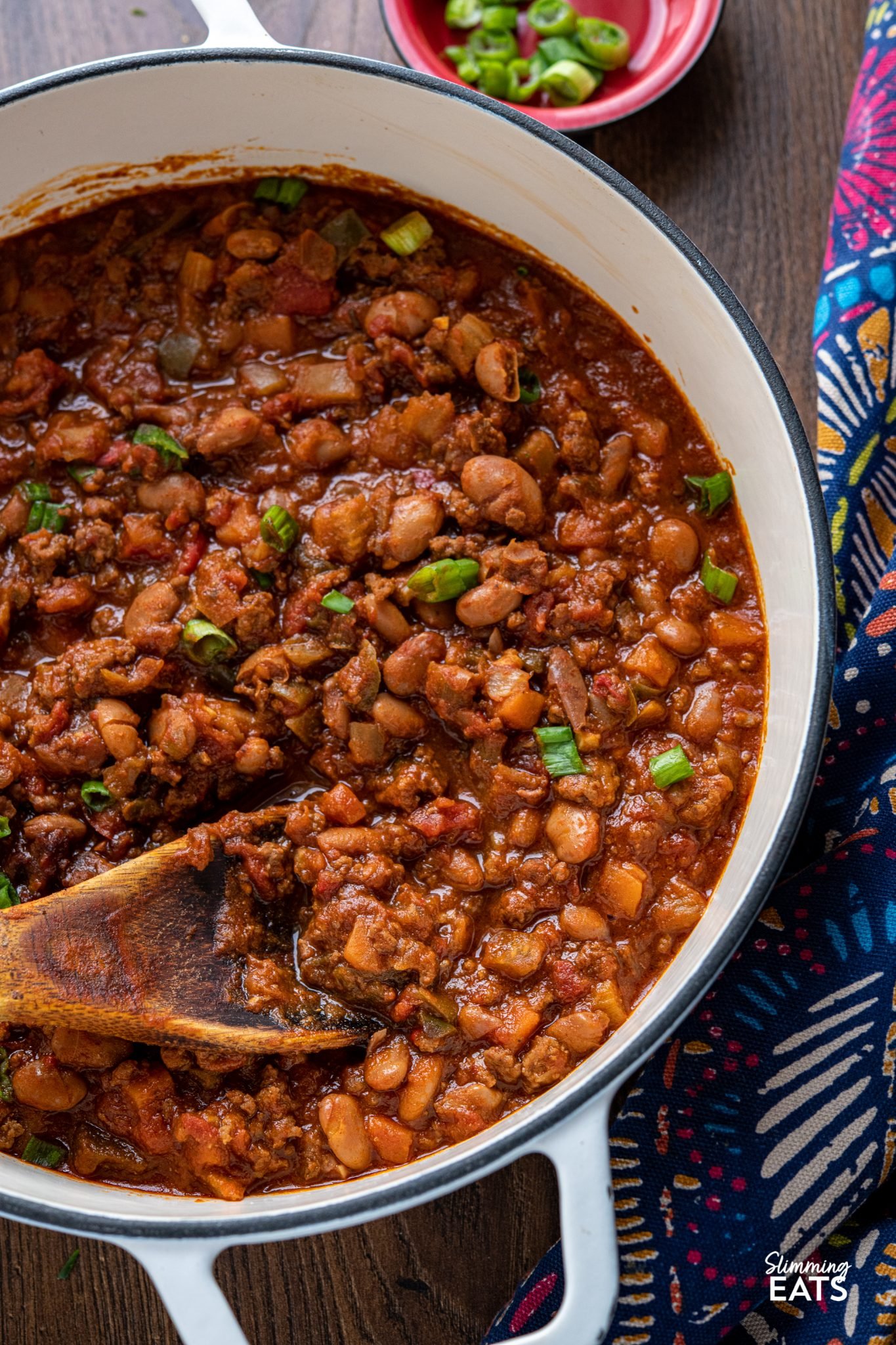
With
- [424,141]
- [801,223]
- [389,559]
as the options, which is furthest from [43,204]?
[801,223]

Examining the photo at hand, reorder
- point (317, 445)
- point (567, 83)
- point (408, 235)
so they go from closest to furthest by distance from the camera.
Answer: point (317, 445), point (408, 235), point (567, 83)

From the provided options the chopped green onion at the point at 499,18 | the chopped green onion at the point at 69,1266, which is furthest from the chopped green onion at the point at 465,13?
the chopped green onion at the point at 69,1266

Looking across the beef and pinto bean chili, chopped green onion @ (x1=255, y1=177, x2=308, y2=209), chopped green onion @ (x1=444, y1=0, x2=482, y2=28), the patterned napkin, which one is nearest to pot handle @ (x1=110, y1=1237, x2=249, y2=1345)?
the beef and pinto bean chili

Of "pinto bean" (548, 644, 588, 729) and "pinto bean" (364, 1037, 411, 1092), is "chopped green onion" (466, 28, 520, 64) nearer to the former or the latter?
"pinto bean" (548, 644, 588, 729)

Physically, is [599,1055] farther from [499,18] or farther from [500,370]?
[499,18]

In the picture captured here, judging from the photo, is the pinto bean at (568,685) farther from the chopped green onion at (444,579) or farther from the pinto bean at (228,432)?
the pinto bean at (228,432)

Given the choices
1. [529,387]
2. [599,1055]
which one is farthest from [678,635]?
[599,1055]

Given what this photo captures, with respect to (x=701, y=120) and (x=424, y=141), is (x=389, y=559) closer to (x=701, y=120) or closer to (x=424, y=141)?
(x=424, y=141)
